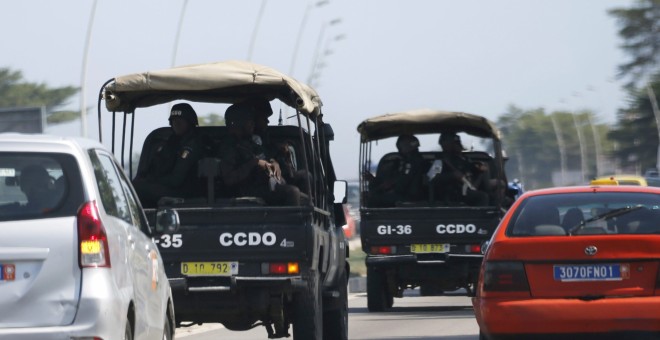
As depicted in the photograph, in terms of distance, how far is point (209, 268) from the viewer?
480 inches

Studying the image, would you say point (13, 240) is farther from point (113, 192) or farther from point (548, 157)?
point (548, 157)

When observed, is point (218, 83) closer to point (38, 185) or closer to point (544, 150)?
point (38, 185)

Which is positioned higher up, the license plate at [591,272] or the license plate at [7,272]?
the license plate at [7,272]

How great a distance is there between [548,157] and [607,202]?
605ft

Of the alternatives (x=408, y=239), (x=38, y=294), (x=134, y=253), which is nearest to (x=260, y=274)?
(x=134, y=253)

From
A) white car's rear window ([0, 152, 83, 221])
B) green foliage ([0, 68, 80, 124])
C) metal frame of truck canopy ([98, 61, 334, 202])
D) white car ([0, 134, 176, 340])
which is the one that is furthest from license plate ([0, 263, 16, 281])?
green foliage ([0, 68, 80, 124])

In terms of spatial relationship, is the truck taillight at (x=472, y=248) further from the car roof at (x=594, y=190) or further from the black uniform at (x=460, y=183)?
the car roof at (x=594, y=190)

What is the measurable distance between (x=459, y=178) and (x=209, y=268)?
909cm

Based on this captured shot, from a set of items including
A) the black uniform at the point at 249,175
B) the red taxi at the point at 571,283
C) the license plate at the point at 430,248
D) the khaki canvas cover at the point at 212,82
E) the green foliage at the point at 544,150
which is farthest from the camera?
the green foliage at the point at 544,150

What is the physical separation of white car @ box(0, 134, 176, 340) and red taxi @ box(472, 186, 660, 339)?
323 cm

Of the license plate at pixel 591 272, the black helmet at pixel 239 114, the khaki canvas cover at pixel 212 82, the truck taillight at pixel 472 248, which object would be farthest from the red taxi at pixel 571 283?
the truck taillight at pixel 472 248

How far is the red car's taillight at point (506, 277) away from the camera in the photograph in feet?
35.0

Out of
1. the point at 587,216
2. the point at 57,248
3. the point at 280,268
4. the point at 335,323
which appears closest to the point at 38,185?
the point at 57,248

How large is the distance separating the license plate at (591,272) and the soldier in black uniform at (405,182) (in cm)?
1060
